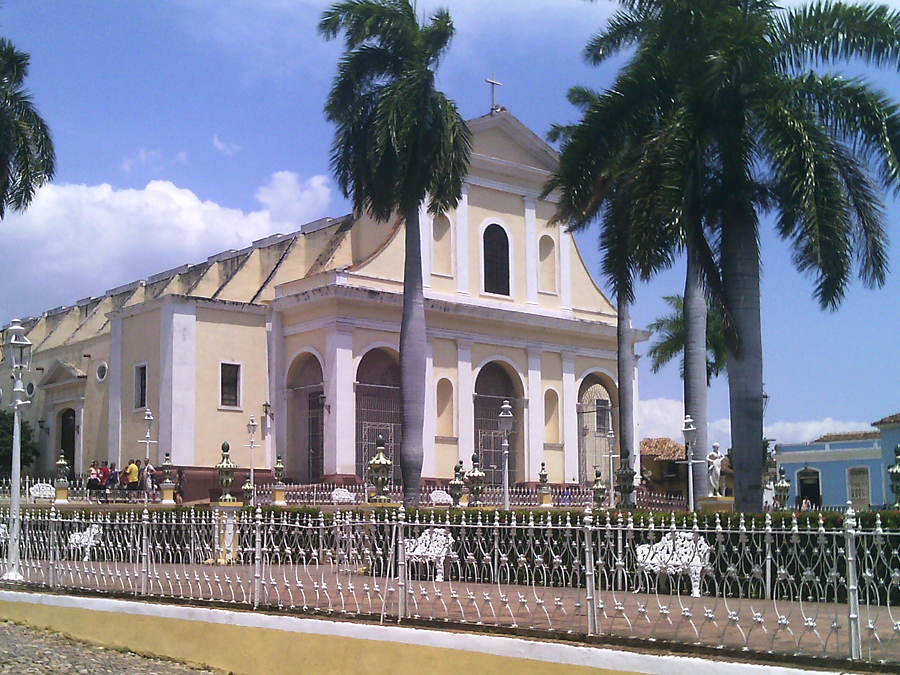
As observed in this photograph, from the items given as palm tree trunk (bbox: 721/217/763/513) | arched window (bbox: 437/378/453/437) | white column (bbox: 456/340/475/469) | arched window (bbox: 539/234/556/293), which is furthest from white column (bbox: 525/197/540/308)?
palm tree trunk (bbox: 721/217/763/513)

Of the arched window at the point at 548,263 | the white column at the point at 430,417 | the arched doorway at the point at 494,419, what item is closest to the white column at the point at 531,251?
the arched window at the point at 548,263

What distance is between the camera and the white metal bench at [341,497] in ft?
82.3

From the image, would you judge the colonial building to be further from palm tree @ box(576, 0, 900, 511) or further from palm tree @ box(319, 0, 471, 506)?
palm tree @ box(576, 0, 900, 511)

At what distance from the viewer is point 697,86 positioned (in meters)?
14.3

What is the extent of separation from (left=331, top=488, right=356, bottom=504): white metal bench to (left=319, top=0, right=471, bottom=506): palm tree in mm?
4396

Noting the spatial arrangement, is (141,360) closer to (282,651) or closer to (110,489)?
(110,489)

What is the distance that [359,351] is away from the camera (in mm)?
29953

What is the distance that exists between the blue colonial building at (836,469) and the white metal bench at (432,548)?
35.7 meters

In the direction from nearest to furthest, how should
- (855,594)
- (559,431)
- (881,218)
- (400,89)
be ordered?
(855,594) < (881,218) < (400,89) < (559,431)

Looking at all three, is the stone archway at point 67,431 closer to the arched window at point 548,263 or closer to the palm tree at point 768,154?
the arched window at point 548,263

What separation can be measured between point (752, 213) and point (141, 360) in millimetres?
20847

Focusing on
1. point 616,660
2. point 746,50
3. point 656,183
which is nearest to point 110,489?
point 656,183

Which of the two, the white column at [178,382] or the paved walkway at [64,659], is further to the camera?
the white column at [178,382]

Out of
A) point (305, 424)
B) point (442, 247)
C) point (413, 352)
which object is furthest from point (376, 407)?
point (413, 352)
